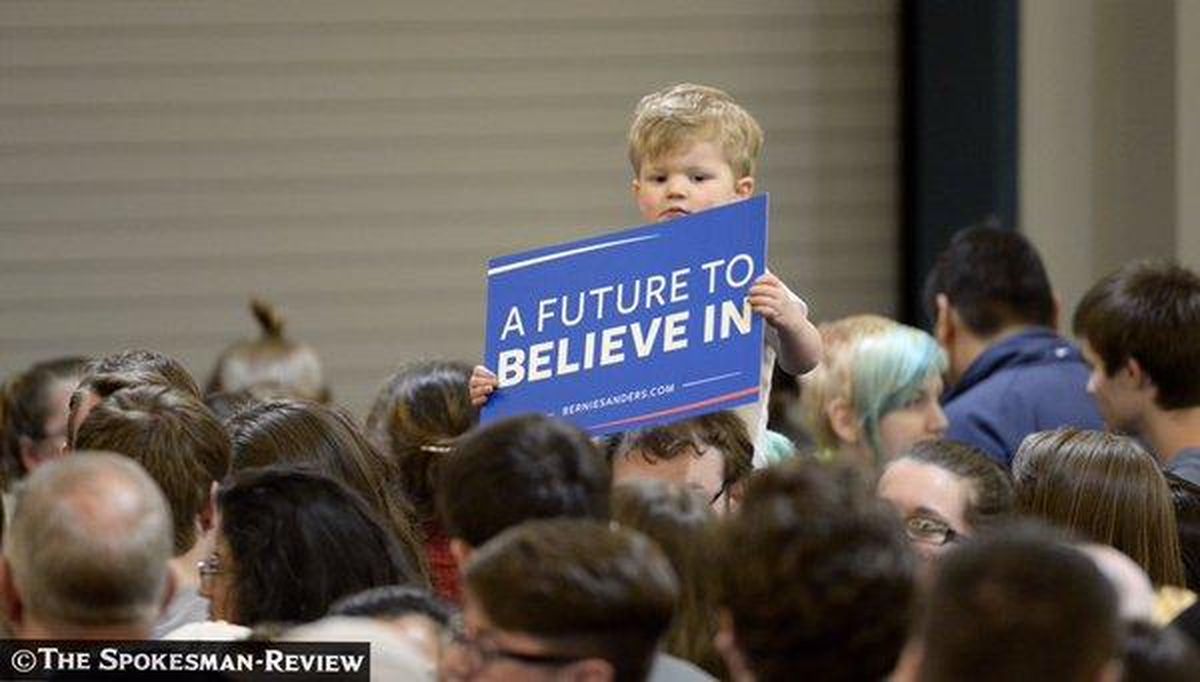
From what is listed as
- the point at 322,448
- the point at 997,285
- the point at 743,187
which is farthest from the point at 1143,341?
the point at 322,448

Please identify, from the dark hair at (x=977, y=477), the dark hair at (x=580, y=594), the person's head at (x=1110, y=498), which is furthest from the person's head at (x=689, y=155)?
the dark hair at (x=580, y=594)

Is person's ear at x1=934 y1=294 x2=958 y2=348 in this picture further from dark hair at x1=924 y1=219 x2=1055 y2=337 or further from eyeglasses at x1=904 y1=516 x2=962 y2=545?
eyeglasses at x1=904 y1=516 x2=962 y2=545

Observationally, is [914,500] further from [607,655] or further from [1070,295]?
[1070,295]

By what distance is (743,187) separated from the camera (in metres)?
6.07

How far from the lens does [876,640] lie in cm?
339

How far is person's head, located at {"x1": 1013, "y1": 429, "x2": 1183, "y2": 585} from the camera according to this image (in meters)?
5.11

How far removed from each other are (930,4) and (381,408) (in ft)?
17.6

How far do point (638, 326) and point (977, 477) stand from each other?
0.77 meters

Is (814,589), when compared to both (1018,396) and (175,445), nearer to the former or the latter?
(175,445)

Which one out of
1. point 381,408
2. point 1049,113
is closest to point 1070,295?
point 1049,113

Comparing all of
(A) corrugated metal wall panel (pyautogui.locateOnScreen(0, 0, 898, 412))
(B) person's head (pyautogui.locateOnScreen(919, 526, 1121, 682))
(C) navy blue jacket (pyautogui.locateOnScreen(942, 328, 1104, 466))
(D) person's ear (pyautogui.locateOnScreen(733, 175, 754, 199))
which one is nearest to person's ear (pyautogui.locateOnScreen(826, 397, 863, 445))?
(C) navy blue jacket (pyautogui.locateOnScreen(942, 328, 1104, 466))

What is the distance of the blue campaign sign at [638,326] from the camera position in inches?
214

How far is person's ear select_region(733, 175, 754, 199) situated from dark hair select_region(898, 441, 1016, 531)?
773mm

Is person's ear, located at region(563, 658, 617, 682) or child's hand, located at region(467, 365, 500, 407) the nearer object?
person's ear, located at region(563, 658, 617, 682)
